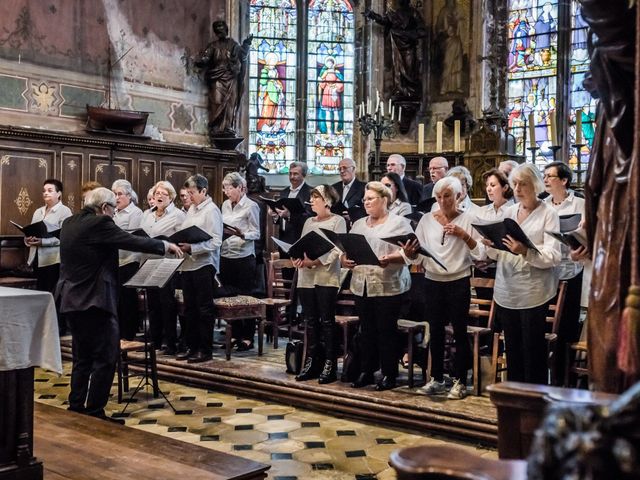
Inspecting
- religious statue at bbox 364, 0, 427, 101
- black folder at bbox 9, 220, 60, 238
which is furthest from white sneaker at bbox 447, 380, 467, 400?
religious statue at bbox 364, 0, 427, 101

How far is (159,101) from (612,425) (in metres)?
11.4

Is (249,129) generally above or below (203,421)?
above

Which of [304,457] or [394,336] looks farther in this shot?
[394,336]

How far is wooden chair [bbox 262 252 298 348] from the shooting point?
7871 millimetres

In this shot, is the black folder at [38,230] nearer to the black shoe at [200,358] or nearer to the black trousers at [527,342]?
the black shoe at [200,358]

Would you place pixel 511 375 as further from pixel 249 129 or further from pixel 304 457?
pixel 249 129

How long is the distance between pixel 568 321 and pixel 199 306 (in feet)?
10.4

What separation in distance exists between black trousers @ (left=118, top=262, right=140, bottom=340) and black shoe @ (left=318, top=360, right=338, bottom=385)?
252 cm

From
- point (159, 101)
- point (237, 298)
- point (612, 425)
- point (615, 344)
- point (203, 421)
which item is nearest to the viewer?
point (612, 425)

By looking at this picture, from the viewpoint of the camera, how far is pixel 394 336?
579cm

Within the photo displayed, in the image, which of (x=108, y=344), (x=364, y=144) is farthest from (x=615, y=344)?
(x=364, y=144)

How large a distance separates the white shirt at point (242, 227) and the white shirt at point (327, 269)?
1.65 m

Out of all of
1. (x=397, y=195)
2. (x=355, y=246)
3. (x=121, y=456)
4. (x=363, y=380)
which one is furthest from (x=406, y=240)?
(x=121, y=456)

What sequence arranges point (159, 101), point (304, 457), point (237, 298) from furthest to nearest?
point (159, 101)
point (237, 298)
point (304, 457)
